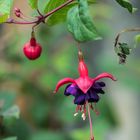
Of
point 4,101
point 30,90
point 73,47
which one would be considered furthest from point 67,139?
point 73,47

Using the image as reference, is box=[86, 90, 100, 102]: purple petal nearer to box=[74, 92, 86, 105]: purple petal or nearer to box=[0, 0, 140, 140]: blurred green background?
box=[74, 92, 86, 105]: purple petal

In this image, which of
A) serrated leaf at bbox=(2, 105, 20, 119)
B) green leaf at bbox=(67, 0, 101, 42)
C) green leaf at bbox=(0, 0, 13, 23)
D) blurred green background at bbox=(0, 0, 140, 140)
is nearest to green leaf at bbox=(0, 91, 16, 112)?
blurred green background at bbox=(0, 0, 140, 140)

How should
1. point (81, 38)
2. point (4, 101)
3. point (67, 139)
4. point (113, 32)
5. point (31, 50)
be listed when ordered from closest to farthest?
point (81, 38), point (31, 50), point (4, 101), point (67, 139), point (113, 32)

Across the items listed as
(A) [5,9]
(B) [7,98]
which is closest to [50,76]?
(B) [7,98]

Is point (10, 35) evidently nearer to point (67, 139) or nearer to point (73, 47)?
point (73, 47)

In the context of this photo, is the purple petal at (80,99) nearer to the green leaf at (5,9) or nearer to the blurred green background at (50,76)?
the green leaf at (5,9)

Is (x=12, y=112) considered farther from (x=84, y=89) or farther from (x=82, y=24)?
(x=82, y=24)
